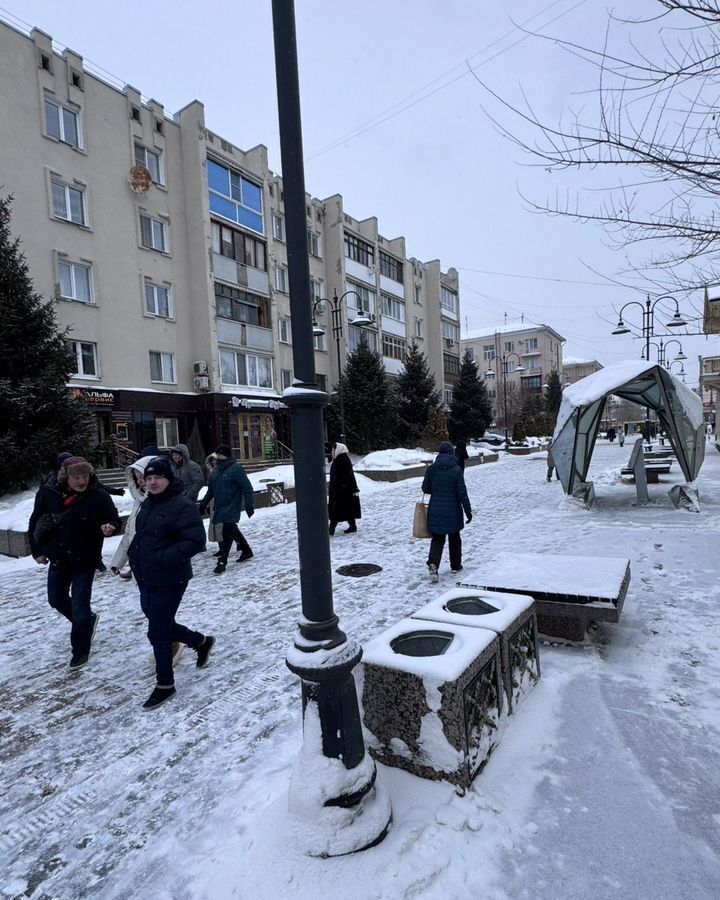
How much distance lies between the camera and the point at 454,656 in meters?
2.66

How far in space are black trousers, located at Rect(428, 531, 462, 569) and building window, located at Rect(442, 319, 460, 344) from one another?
140 feet

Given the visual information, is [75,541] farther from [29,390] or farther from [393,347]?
[393,347]

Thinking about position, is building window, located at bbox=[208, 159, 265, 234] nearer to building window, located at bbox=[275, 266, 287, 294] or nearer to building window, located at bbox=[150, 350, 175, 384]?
building window, located at bbox=[275, 266, 287, 294]

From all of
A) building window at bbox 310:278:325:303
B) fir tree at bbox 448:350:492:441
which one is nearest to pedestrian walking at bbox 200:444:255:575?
building window at bbox 310:278:325:303

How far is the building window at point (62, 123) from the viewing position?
19703 mm

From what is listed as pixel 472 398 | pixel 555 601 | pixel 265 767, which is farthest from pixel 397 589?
pixel 472 398

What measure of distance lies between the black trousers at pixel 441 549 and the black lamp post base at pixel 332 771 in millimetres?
4142

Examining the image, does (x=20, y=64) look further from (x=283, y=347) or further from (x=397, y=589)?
(x=397, y=589)

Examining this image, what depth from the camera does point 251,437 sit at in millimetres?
26375

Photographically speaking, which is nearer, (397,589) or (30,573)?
(397,589)

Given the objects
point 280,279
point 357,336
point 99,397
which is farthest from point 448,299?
point 99,397

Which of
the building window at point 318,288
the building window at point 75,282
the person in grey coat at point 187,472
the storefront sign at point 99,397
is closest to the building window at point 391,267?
the building window at point 318,288

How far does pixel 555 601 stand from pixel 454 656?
177cm

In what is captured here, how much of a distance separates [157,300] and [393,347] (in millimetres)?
19805
